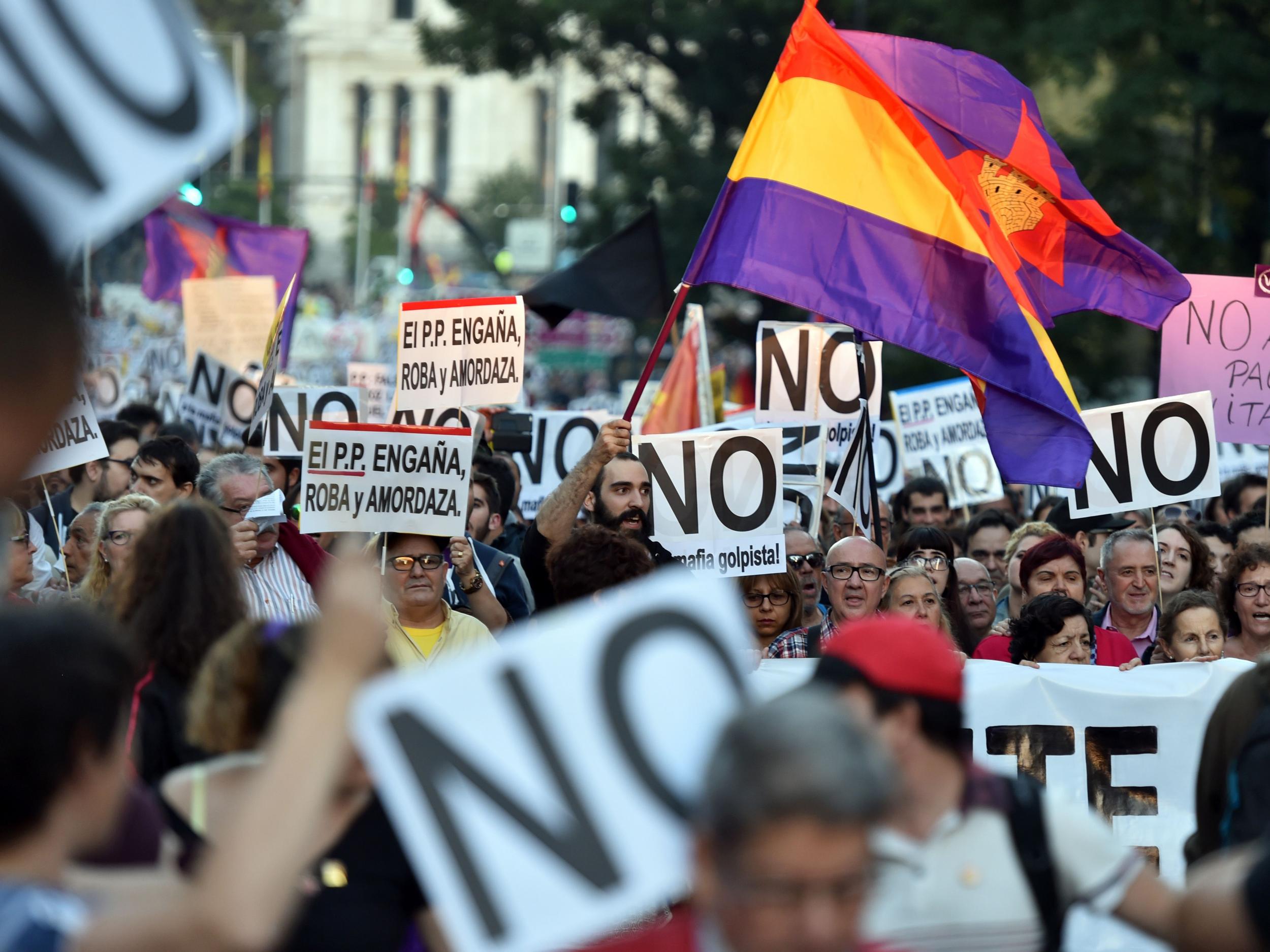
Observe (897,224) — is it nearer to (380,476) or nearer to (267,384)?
(380,476)

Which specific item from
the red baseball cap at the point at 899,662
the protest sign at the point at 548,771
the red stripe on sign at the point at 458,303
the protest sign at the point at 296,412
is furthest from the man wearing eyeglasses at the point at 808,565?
the protest sign at the point at 548,771

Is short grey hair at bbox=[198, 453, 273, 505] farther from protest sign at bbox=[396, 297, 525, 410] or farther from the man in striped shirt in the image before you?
protest sign at bbox=[396, 297, 525, 410]

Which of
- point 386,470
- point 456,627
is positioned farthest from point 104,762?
point 386,470

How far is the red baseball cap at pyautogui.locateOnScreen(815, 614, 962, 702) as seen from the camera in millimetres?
2832

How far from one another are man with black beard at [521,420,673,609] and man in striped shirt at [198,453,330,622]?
776 mm

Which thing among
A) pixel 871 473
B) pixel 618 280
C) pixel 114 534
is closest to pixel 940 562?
pixel 871 473

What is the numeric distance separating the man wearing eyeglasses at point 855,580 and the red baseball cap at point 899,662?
3588 millimetres

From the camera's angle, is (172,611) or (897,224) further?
(897,224)

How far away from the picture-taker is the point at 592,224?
27.2 m

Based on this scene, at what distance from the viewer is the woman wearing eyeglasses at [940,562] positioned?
7.37 m

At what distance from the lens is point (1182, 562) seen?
25.1ft

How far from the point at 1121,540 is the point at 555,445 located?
4.23 meters

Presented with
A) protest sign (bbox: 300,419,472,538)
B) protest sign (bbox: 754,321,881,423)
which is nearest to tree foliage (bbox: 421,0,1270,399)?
protest sign (bbox: 754,321,881,423)

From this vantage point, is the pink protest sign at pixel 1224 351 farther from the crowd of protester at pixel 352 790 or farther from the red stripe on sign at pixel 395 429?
the red stripe on sign at pixel 395 429
